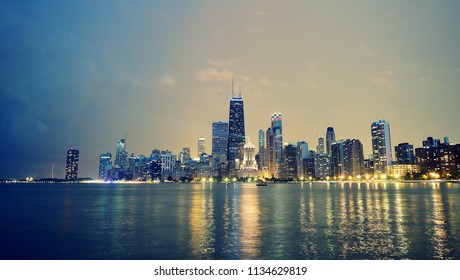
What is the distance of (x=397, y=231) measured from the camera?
1499 inches

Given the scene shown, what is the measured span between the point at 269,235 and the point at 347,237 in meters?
8.13

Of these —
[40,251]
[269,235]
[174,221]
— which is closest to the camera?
[40,251]

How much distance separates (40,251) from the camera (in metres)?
30.8
